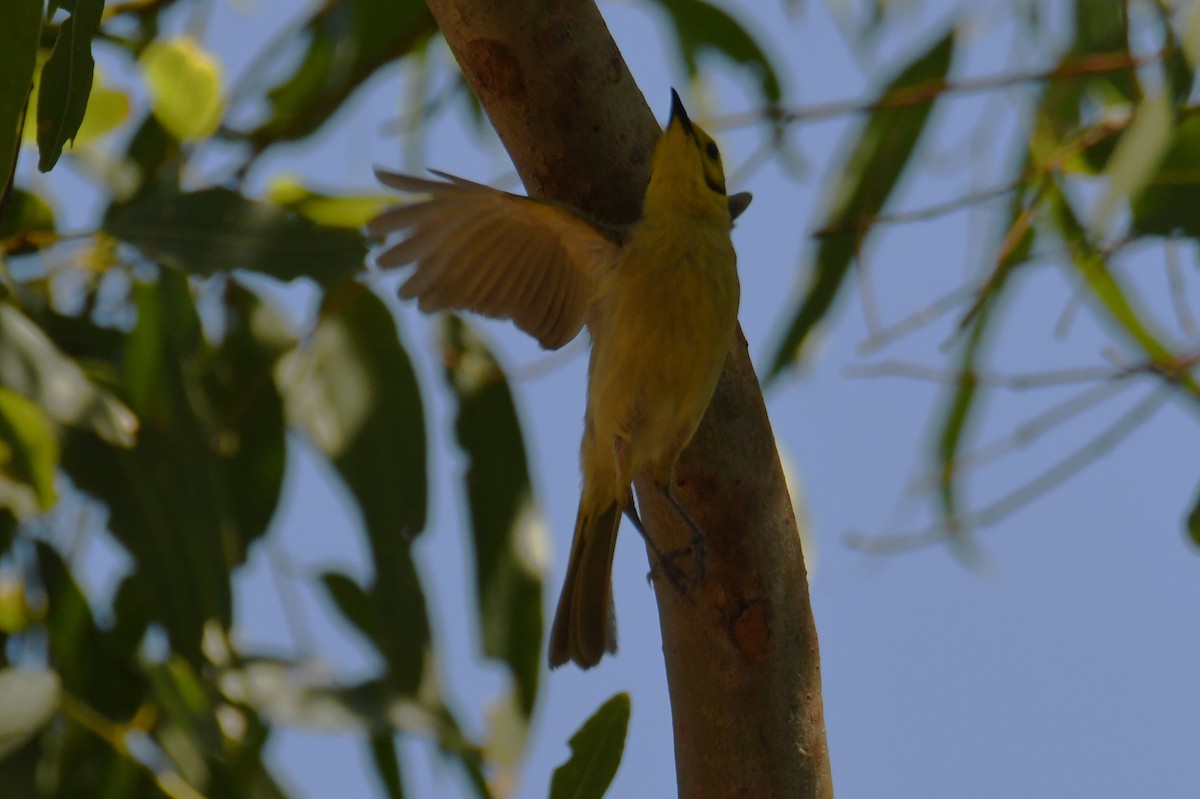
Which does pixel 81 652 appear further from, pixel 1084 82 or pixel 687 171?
pixel 1084 82

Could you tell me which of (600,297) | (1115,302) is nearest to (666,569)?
(600,297)

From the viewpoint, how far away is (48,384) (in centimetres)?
177

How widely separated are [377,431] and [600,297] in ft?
1.59

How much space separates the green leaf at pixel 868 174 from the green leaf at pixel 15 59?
1363 mm

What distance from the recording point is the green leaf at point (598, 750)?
4.33 ft

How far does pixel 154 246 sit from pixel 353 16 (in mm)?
843

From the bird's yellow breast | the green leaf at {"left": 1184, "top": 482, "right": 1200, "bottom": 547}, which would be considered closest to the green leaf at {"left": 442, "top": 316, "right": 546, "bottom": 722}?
the bird's yellow breast

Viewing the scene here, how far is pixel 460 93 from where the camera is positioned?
9.09 ft

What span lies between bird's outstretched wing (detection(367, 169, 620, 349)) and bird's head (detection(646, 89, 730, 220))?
0.46ft

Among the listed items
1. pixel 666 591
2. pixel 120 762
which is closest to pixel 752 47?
pixel 666 591

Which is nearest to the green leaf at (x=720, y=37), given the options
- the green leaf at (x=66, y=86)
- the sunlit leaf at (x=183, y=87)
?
the sunlit leaf at (x=183, y=87)

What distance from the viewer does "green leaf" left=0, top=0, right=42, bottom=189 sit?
3.35 ft

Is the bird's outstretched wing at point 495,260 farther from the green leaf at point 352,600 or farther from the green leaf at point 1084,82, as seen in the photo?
the green leaf at point 1084,82

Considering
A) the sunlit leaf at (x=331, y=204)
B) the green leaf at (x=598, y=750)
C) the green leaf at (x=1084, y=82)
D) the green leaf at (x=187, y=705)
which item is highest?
the green leaf at (x=1084, y=82)
